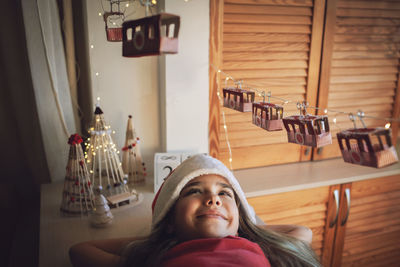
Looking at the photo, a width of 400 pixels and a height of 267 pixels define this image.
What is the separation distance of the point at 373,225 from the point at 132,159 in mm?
1439

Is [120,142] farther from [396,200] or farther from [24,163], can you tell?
[396,200]

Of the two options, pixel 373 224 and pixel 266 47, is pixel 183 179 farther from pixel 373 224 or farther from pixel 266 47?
pixel 373 224

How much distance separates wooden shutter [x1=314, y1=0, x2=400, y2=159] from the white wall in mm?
692

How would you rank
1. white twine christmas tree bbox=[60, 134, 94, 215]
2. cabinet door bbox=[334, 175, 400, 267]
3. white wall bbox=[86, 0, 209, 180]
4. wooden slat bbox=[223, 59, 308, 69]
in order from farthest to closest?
1. cabinet door bbox=[334, 175, 400, 267]
2. wooden slat bbox=[223, 59, 308, 69]
3. white wall bbox=[86, 0, 209, 180]
4. white twine christmas tree bbox=[60, 134, 94, 215]

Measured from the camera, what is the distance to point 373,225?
5.98 ft

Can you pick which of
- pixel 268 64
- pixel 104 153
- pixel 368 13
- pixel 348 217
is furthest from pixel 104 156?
pixel 368 13

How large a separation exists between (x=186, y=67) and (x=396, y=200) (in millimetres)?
1467

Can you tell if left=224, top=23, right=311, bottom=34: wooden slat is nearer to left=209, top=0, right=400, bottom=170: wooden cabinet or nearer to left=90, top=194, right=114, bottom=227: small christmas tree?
left=209, top=0, right=400, bottom=170: wooden cabinet

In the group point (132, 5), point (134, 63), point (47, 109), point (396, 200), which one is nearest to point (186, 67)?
point (134, 63)

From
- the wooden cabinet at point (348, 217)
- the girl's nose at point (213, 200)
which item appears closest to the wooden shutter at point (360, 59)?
the wooden cabinet at point (348, 217)

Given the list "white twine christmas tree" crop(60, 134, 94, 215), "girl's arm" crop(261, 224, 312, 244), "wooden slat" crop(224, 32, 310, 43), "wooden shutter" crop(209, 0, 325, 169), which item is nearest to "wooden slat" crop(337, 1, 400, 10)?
"wooden shutter" crop(209, 0, 325, 169)

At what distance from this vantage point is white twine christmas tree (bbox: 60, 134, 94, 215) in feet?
3.93

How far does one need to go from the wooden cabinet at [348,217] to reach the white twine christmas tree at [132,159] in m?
0.56

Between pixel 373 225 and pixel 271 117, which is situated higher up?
pixel 271 117
